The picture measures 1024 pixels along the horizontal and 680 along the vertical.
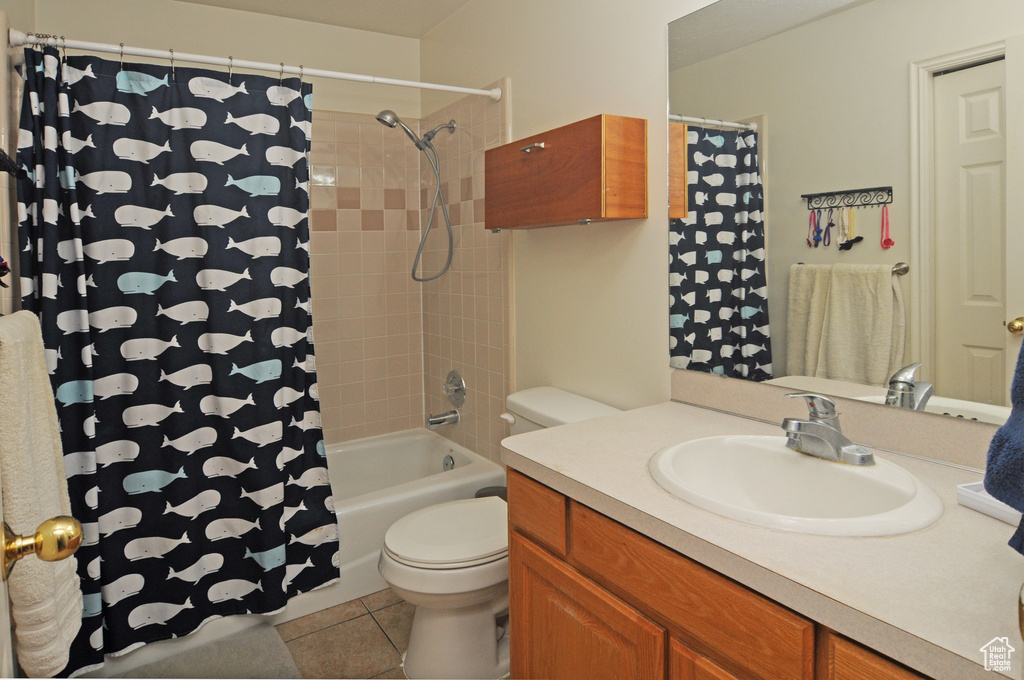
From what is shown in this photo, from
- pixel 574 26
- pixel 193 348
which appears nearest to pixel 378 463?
pixel 193 348

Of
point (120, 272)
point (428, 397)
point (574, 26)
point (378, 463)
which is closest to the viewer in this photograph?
point (120, 272)

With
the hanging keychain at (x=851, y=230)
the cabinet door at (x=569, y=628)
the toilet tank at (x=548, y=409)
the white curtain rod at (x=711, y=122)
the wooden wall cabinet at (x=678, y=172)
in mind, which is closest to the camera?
the cabinet door at (x=569, y=628)

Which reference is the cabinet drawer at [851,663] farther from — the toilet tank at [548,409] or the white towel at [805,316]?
the toilet tank at [548,409]

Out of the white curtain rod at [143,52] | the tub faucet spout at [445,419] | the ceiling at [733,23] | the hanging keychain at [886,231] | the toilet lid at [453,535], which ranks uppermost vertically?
the white curtain rod at [143,52]

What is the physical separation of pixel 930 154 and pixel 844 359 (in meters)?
0.45

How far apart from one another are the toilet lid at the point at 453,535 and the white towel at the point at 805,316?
908 millimetres

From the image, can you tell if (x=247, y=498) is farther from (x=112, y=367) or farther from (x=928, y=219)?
(x=928, y=219)

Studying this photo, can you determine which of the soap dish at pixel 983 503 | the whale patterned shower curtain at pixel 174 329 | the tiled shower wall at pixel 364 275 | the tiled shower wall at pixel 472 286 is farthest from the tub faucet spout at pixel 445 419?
the soap dish at pixel 983 503

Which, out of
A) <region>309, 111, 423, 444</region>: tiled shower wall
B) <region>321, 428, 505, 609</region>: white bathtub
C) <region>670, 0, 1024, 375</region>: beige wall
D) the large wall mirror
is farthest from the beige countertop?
<region>309, 111, 423, 444</region>: tiled shower wall

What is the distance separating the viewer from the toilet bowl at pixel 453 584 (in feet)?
5.89

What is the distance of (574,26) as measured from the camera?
6.94 ft

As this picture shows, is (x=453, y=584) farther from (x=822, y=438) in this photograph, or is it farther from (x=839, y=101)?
(x=839, y=101)

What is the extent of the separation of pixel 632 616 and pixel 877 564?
428mm

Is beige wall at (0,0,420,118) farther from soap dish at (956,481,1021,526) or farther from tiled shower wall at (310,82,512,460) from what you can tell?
soap dish at (956,481,1021,526)
